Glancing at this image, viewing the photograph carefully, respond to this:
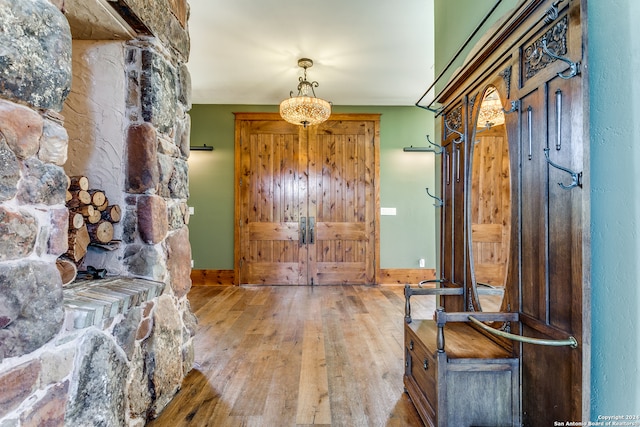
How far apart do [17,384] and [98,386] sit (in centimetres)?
40

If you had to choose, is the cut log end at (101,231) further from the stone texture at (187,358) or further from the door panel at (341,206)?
the door panel at (341,206)

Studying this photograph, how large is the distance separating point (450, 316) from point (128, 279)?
62.0 inches

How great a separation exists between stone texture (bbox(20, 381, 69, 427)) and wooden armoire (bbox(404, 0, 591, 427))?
4.70ft

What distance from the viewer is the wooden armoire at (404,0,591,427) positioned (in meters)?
1.06

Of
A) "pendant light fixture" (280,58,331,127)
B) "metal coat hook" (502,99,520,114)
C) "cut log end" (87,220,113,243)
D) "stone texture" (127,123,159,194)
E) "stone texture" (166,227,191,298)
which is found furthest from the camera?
"pendant light fixture" (280,58,331,127)

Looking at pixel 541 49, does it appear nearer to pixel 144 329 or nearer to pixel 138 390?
pixel 144 329

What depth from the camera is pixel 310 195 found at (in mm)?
5016

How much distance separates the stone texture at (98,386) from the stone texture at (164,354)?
9.6 inches

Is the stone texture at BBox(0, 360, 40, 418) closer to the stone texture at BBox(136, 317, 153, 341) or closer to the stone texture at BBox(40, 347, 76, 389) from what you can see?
the stone texture at BBox(40, 347, 76, 389)

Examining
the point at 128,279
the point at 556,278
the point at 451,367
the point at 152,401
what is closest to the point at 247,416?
the point at 152,401

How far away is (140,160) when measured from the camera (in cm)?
173

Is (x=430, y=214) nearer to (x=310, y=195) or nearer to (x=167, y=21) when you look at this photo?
(x=310, y=195)

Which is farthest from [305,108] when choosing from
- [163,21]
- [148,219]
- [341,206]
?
[148,219]

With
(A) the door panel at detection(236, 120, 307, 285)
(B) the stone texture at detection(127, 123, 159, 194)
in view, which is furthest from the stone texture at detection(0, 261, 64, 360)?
(A) the door panel at detection(236, 120, 307, 285)
